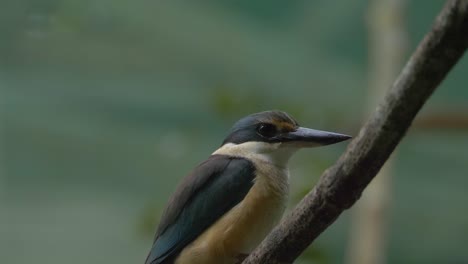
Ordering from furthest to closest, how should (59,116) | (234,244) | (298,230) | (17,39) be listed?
(59,116) < (17,39) < (234,244) < (298,230)

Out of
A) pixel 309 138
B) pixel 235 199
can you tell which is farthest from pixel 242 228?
pixel 309 138

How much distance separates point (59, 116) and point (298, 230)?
3625 mm

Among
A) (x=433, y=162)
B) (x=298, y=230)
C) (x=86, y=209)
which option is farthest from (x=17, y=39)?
(x=298, y=230)

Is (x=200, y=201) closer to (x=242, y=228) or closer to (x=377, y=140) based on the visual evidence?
(x=242, y=228)

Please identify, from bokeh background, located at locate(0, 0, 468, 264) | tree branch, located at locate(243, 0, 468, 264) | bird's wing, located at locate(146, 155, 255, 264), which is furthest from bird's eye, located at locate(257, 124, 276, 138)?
bokeh background, located at locate(0, 0, 468, 264)

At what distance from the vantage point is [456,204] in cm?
557

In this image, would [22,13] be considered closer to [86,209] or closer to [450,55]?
[86,209]

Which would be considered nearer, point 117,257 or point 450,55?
point 450,55

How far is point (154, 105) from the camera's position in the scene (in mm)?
5359

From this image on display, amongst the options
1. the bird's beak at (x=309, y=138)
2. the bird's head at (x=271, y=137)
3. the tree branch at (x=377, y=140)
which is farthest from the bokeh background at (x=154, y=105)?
the tree branch at (x=377, y=140)

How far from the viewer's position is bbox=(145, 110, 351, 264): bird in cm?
267

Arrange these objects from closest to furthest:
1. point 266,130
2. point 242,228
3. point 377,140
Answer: point 377,140 → point 242,228 → point 266,130

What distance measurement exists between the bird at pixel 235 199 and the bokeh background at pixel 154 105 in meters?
2.16

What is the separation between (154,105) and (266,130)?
254cm
